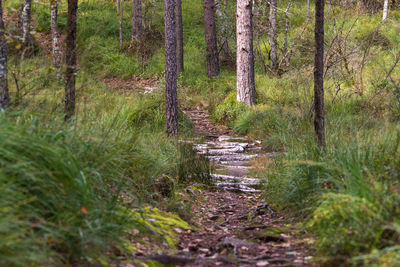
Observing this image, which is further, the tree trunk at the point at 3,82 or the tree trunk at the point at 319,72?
the tree trunk at the point at 319,72

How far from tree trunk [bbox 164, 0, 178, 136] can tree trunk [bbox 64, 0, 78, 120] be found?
339 cm

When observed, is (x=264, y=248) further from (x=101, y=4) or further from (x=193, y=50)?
(x=101, y=4)

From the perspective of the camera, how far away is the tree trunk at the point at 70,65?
4007 millimetres

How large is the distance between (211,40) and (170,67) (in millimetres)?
9256

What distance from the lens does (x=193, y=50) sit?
21172mm

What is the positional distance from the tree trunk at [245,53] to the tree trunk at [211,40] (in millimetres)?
5479

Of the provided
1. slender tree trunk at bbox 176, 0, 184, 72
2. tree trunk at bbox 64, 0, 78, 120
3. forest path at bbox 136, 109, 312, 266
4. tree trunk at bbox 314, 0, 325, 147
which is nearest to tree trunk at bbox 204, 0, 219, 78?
slender tree trunk at bbox 176, 0, 184, 72

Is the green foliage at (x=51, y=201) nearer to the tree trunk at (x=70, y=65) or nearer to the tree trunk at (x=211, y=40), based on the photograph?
the tree trunk at (x=70, y=65)

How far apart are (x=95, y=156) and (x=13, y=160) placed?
2.30 ft

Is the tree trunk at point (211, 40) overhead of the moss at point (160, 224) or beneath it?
overhead

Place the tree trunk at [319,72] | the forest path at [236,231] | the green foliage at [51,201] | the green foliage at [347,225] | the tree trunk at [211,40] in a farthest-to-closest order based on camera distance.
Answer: the tree trunk at [211,40] → the tree trunk at [319,72] → the forest path at [236,231] → the green foliage at [347,225] → the green foliage at [51,201]

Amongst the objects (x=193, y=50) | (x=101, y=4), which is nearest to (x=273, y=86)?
(x=193, y=50)

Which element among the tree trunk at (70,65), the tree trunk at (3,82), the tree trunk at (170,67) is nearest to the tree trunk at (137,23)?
the tree trunk at (170,67)

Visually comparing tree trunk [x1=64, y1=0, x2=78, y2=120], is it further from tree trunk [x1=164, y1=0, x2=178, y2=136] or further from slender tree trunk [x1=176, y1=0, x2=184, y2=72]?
slender tree trunk [x1=176, y1=0, x2=184, y2=72]
